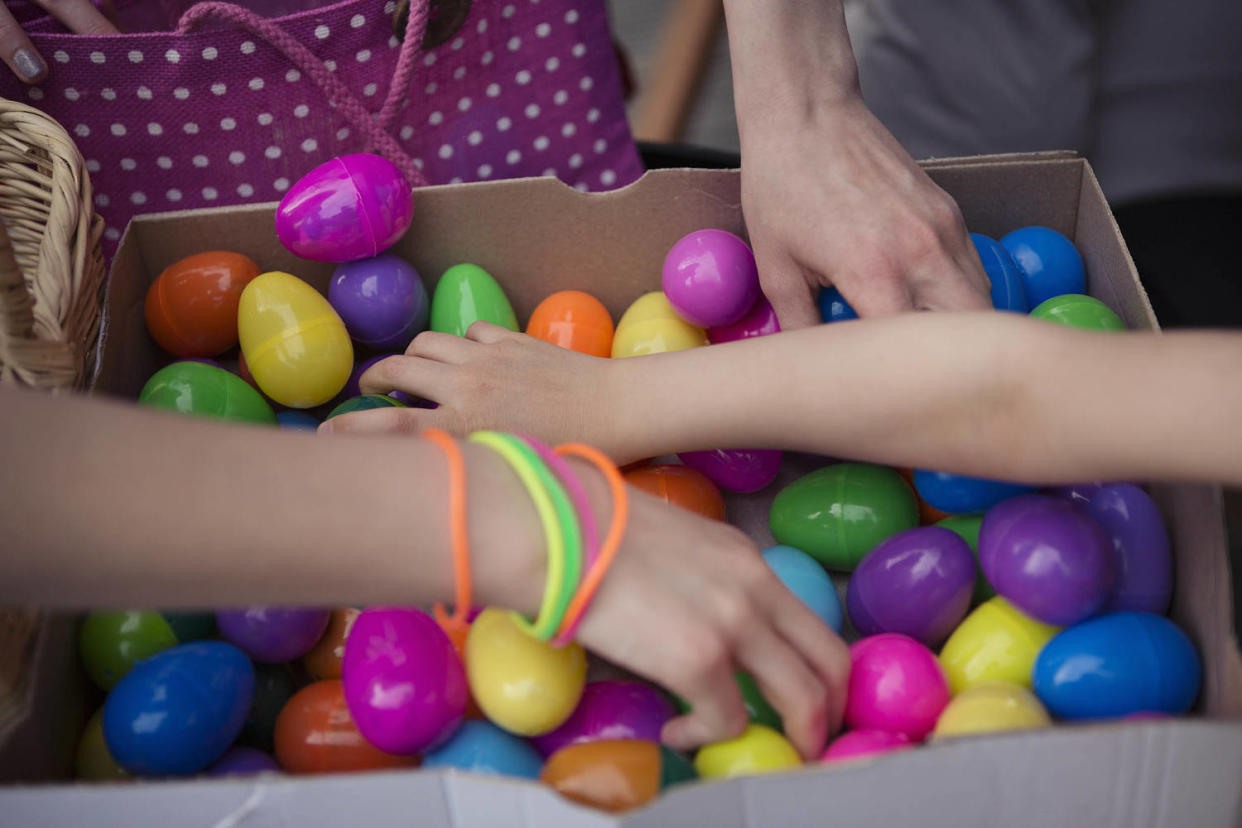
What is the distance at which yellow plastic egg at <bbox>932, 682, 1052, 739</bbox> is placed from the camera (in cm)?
63

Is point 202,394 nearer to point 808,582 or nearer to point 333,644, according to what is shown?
point 333,644

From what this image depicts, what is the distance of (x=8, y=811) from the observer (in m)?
0.52

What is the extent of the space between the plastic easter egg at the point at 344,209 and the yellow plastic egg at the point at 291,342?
43 mm

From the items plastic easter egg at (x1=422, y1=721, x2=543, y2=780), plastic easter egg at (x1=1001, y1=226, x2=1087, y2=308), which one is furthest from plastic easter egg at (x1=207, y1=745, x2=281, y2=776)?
plastic easter egg at (x1=1001, y1=226, x2=1087, y2=308)

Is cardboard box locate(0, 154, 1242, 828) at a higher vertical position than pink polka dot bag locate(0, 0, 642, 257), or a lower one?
lower

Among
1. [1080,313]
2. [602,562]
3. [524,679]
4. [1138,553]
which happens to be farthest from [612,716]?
[1080,313]

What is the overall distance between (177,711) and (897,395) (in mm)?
512

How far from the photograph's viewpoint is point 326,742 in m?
0.70

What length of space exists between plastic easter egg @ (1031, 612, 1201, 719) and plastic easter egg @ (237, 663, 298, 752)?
1.77 feet

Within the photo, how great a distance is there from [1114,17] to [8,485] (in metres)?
1.32

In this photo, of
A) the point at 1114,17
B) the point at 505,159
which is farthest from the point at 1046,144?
the point at 505,159

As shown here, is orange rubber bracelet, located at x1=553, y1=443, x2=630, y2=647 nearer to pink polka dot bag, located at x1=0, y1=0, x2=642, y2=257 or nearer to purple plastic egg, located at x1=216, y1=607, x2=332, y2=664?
purple plastic egg, located at x1=216, y1=607, x2=332, y2=664

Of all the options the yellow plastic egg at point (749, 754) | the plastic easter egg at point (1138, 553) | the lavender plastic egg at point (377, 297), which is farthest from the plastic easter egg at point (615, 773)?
the lavender plastic egg at point (377, 297)

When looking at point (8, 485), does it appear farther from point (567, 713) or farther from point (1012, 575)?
point (1012, 575)
